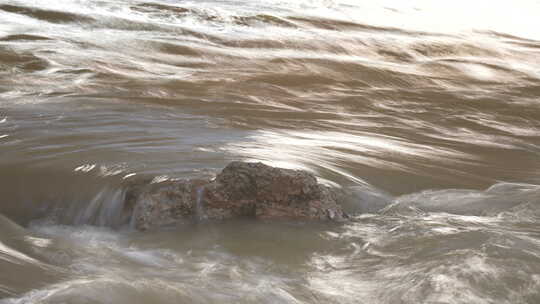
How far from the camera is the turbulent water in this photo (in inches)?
131

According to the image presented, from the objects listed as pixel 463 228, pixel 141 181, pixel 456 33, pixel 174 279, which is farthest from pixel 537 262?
pixel 456 33

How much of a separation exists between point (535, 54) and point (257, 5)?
4.86 m

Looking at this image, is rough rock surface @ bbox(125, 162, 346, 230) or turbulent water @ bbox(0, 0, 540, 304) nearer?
turbulent water @ bbox(0, 0, 540, 304)

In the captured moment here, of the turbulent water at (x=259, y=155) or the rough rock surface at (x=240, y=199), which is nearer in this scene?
the turbulent water at (x=259, y=155)

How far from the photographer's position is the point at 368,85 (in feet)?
29.7

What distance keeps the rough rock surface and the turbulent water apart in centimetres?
8

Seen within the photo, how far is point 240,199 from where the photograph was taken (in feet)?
13.6

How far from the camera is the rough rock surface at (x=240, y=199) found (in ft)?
13.6

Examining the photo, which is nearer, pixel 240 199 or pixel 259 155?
pixel 240 199

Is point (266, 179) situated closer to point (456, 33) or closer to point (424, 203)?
point (424, 203)

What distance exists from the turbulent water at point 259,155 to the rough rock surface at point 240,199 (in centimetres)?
8

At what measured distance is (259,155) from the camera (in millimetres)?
5234

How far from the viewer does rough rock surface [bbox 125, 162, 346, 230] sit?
413 centimetres

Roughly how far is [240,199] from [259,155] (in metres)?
1.11
